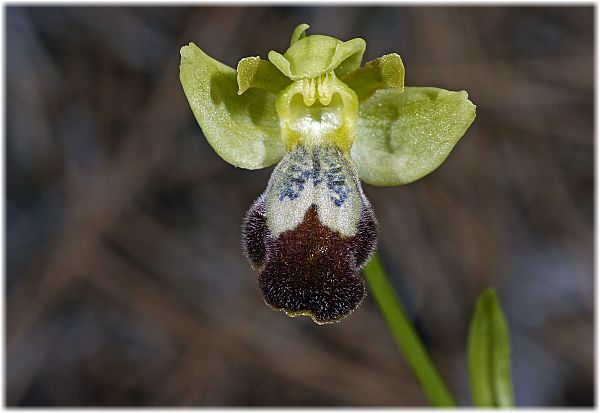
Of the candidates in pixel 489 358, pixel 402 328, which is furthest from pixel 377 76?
pixel 489 358

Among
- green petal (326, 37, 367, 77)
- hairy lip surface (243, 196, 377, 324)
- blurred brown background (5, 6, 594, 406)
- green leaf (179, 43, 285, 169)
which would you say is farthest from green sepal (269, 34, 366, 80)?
blurred brown background (5, 6, 594, 406)

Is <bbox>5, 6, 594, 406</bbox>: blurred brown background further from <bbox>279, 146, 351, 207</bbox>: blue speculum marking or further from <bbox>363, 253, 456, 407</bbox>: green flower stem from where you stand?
<bbox>279, 146, 351, 207</bbox>: blue speculum marking

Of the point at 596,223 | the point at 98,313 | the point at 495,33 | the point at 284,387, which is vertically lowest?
the point at 284,387

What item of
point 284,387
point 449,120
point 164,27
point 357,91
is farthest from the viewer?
point 164,27

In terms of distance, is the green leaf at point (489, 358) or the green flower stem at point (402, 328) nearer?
the green flower stem at point (402, 328)

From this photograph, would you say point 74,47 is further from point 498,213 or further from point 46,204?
point 498,213

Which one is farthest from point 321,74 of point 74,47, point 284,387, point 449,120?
point 74,47

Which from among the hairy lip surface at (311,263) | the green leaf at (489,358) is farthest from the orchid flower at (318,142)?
the green leaf at (489,358)

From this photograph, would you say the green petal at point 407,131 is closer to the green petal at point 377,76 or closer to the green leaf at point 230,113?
the green petal at point 377,76
